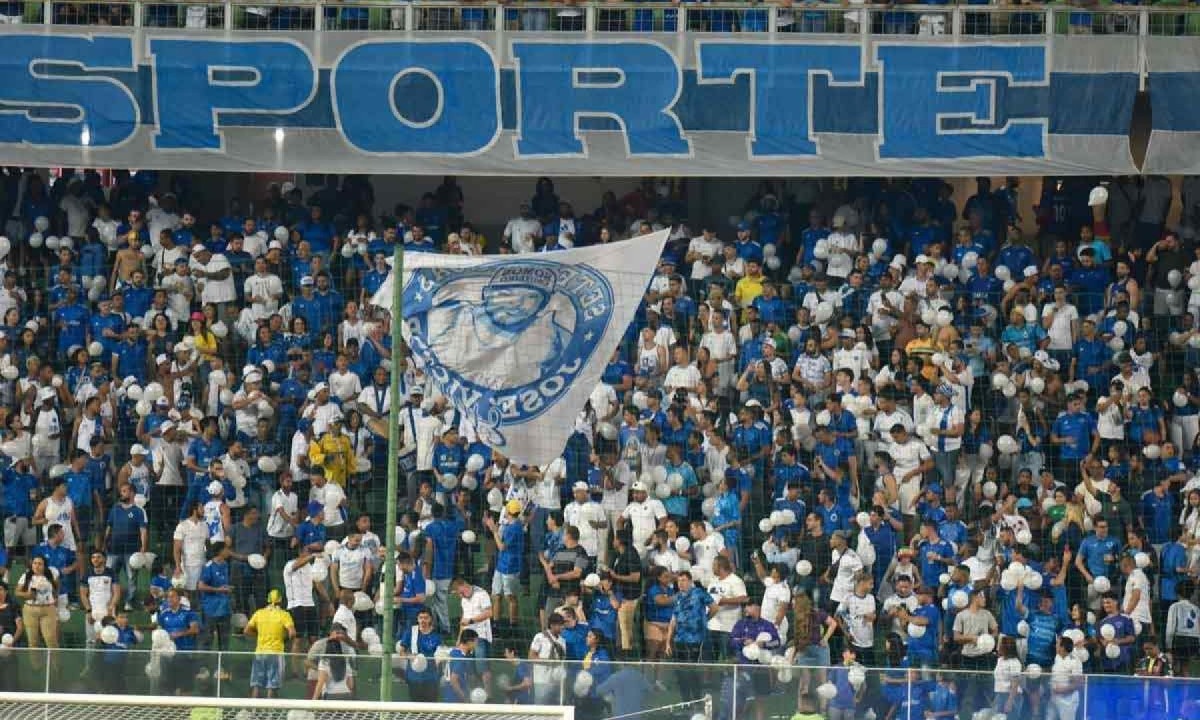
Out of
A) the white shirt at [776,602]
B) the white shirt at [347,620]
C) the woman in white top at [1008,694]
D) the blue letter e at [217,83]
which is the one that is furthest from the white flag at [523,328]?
the blue letter e at [217,83]

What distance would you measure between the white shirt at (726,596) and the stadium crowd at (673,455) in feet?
0.07

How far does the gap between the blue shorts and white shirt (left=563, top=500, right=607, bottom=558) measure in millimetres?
4115

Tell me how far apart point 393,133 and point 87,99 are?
2956 mm

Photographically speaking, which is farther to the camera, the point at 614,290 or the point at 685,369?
the point at 685,369

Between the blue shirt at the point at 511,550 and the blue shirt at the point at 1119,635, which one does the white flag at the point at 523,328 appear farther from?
the blue shirt at the point at 1119,635

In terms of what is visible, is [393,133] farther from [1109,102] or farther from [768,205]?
[1109,102]

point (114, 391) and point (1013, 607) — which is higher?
point (114, 391)

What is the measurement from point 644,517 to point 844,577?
66.1 inches

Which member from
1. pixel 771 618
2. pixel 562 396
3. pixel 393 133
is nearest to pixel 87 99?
pixel 393 133

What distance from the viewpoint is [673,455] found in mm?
21219

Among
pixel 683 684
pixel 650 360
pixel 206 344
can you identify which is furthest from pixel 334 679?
pixel 206 344

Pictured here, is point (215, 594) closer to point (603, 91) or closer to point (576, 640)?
point (576, 640)

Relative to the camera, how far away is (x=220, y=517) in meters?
21.3

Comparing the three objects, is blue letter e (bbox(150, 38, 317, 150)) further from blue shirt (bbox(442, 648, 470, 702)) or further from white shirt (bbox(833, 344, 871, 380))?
blue shirt (bbox(442, 648, 470, 702))
